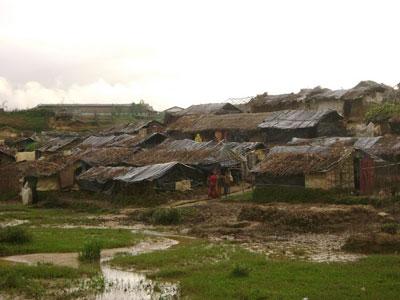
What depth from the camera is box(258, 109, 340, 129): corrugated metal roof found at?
50.8 meters

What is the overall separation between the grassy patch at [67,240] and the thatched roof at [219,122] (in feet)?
95.3

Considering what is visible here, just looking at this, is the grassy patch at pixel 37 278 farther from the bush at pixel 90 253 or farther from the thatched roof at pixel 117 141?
the thatched roof at pixel 117 141

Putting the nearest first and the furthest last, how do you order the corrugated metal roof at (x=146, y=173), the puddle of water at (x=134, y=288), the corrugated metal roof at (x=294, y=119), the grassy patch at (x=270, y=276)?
the grassy patch at (x=270, y=276), the puddle of water at (x=134, y=288), the corrugated metal roof at (x=146, y=173), the corrugated metal roof at (x=294, y=119)

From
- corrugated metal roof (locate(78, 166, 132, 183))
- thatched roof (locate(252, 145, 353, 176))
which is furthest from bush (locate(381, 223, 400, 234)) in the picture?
corrugated metal roof (locate(78, 166, 132, 183))

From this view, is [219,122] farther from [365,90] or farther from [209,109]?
[365,90]

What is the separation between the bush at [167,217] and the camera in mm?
30922

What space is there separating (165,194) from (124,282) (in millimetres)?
22887

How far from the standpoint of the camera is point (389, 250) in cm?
1933

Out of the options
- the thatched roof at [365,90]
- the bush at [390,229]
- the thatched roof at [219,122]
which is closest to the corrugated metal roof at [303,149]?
the bush at [390,229]

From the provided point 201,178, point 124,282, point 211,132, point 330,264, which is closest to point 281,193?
point 201,178

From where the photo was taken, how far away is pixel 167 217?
30922 mm

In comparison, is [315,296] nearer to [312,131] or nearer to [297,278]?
[297,278]

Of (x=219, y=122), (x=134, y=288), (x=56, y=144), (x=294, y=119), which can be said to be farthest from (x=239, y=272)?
(x=56, y=144)

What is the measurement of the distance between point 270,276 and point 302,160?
19.8m
